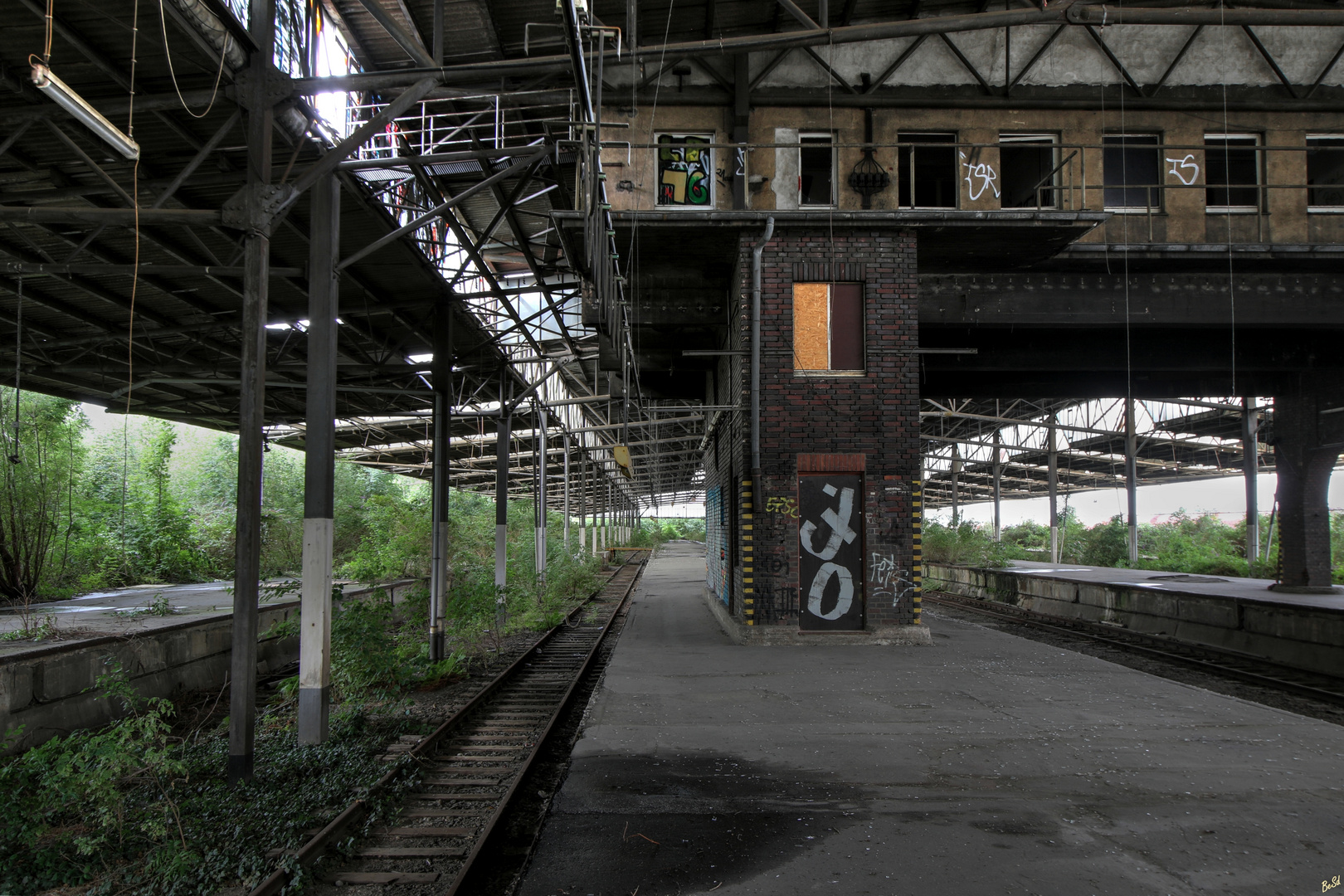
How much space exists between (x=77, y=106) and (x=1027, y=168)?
15.9 metres

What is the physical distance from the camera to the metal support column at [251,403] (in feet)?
22.0

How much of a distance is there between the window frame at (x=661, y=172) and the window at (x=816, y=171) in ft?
5.18

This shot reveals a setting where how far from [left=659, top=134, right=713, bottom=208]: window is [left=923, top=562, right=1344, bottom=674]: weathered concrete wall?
12892 millimetres

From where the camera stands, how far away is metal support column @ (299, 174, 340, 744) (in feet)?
26.0

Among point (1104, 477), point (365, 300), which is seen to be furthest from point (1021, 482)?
point (365, 300)

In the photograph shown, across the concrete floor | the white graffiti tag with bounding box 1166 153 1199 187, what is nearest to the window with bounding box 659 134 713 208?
the white graffiti tag with bounding box 1166 153 1199 187

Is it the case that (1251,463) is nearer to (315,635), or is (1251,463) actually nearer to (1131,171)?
(1131,171)

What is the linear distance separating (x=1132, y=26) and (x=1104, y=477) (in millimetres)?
42529

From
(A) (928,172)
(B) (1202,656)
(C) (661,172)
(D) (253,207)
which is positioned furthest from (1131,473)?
(D) (253,207)

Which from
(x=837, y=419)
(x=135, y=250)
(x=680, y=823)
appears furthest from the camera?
(x=837, y=419)

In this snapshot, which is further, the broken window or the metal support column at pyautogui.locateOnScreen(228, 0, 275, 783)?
the broken window

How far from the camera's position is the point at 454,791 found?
6.69 metres

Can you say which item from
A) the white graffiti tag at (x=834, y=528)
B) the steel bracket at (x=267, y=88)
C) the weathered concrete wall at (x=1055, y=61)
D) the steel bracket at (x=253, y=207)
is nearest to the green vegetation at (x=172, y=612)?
the steel bracket at (x=253, y=207)

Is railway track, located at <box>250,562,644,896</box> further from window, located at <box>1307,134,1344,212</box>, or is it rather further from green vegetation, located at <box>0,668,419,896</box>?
window, located at <box>1307,134,1344,212</box>
